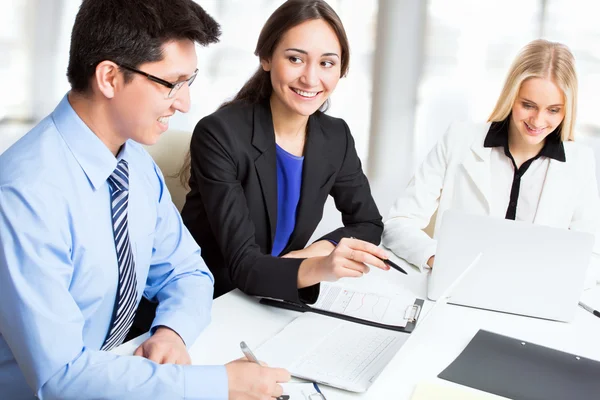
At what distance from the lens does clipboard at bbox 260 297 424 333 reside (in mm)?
1333

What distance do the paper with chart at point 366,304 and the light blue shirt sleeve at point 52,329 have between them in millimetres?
455

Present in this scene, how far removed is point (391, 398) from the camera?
107 centimetres

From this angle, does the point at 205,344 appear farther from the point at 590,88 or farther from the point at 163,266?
the point at 590,88

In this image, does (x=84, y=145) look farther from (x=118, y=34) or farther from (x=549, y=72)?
(x=549, y=72)

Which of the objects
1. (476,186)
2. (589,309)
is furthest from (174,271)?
(476,186)

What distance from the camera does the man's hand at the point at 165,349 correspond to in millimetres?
1131

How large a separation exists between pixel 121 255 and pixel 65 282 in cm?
18

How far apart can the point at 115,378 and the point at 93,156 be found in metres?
0.40

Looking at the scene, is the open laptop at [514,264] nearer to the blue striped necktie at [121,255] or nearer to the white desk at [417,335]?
the white desk at [417,335]

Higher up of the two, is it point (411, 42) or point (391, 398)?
point (411, 42)

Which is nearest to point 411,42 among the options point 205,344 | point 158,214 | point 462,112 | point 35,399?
point 462,112

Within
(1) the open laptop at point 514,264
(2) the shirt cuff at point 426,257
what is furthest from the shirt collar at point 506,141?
(1) the open laptop at point 514,264

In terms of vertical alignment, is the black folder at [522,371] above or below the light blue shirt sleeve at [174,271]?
below

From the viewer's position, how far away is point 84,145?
44.4 inches
